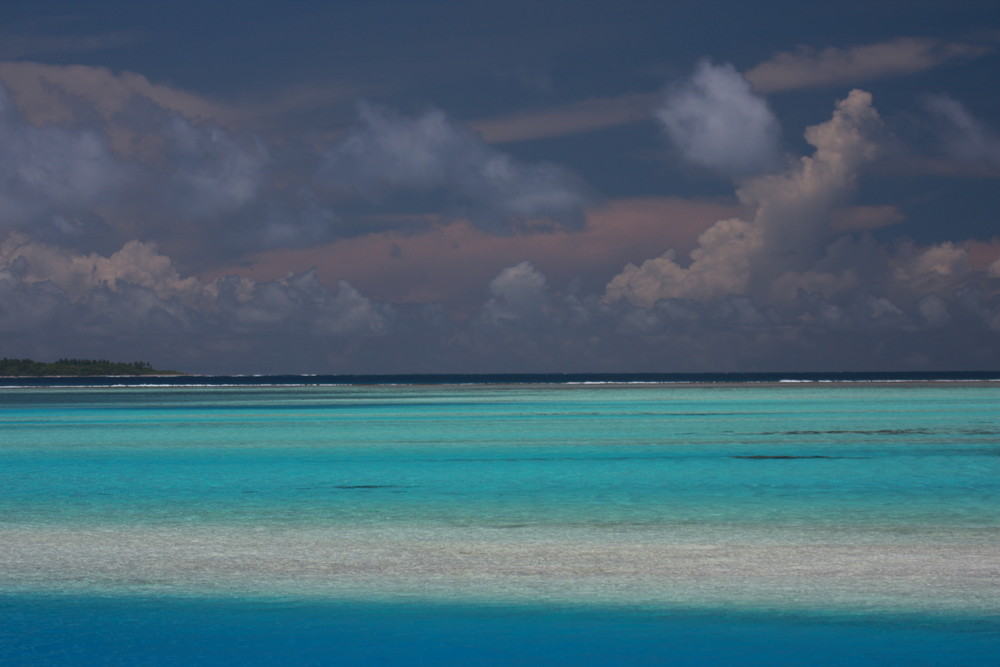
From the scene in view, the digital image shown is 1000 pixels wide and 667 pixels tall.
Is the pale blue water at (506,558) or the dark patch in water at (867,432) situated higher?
the dark patch in water at (867,432)

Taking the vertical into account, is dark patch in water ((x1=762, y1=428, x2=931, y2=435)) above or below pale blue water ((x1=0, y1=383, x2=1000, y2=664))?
above

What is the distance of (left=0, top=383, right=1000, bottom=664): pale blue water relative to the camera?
11.0 meters

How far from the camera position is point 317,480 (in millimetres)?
25734

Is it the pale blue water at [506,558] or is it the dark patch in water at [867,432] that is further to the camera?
the dark patch in water at [867,432]

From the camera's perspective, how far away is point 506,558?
588 inches

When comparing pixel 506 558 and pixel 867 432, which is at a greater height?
pixel 867 432

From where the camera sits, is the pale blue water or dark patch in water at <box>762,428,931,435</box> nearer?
the pale blue water

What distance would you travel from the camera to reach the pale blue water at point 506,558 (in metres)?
11.0

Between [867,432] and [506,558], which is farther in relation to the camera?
[867,432]

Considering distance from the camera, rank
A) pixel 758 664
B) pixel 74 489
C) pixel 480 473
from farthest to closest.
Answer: pixel 480 473, pixel 74 489, pixel 758 664

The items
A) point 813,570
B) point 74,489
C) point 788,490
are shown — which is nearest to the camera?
point 813,570

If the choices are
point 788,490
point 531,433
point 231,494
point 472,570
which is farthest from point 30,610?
point 531,433

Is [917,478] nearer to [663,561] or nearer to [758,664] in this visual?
[663,561]

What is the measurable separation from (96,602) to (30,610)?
0.72 metres
